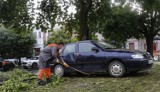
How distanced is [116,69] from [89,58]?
1.21m

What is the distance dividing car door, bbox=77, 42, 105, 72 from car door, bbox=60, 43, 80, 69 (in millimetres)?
222

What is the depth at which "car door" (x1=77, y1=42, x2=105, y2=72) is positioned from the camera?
1433 cm

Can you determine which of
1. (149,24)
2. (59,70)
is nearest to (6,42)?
(149,24)

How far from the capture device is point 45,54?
13297 mm

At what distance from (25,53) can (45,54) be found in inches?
1617

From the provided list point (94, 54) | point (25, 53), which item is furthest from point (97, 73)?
point (25, 53)

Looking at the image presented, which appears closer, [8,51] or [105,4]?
[105,4]

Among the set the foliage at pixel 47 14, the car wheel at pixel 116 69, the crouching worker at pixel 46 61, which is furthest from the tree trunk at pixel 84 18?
the crouching worker at pixel 46 61

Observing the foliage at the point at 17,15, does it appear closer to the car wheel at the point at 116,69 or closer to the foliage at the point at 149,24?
the car wheel at the point at 116,69

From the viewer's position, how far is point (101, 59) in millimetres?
14281

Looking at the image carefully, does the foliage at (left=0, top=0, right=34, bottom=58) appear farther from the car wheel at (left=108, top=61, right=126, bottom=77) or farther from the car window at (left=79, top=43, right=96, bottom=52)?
the car wheel at (left=108, top=61, right=126, bottom=77)

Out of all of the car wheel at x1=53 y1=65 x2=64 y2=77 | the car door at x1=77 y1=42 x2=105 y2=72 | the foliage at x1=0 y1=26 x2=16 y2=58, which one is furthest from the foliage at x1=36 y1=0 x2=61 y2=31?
the foliage at x1=0 y1=26 x2=16 y2=58

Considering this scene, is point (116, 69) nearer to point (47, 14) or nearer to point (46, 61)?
point (46, 61)

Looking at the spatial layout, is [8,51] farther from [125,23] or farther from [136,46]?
[136,46]
